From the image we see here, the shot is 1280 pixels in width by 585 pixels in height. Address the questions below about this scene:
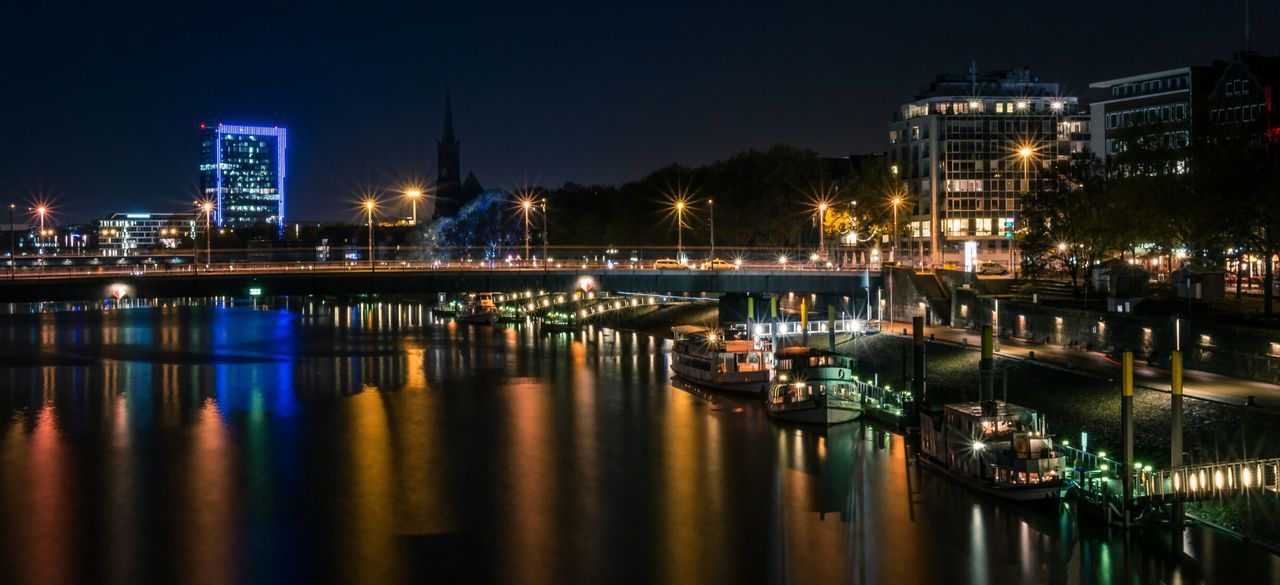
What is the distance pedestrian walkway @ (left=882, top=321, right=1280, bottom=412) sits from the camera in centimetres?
3674

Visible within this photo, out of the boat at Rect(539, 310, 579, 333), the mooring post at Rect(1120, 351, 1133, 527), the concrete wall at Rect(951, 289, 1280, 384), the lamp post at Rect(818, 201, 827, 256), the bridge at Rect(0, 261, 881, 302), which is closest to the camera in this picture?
the mooring post at Rect(1120, 351, 1133, 527)

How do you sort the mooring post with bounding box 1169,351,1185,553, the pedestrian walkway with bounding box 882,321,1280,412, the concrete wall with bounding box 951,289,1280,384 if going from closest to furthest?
1. the mooring post with bounding box 1169,351,1185,553
2. the pedestrian walkway with bounding box 882,321,1280,412
3. the concrete wall with bounding box 951,289,1280,384

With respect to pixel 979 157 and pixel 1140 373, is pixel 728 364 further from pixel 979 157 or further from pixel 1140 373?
pixel 979 157

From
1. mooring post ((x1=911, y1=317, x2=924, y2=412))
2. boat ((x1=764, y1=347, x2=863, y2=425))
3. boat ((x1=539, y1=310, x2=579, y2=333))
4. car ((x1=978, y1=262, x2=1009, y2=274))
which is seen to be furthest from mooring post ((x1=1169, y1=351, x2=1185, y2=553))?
boat ((x1=539, y1=310, x2=579, y2=333))

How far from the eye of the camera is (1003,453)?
3444 centimetres

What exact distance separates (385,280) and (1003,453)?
42.2m

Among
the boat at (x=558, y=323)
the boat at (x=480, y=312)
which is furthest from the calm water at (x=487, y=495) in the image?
the boat at (x=480, y=312)

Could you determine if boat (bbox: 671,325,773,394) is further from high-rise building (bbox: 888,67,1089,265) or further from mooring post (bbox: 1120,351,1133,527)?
high-rise building (bbox: 888,67,1089,265)

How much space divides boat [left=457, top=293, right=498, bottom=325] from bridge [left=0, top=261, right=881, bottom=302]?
25788 millimetres

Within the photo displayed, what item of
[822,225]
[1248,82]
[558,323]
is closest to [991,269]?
[822,225]

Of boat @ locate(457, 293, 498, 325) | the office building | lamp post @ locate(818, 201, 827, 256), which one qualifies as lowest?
boat @ locate(457, 293, 498, 325)

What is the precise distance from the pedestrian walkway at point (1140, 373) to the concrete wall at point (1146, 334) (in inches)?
19.9

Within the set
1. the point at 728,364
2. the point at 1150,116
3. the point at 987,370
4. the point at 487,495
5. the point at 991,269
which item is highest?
the point at 1150,116

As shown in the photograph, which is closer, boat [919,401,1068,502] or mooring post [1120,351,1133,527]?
mooring post [1120,351,1133,527]
